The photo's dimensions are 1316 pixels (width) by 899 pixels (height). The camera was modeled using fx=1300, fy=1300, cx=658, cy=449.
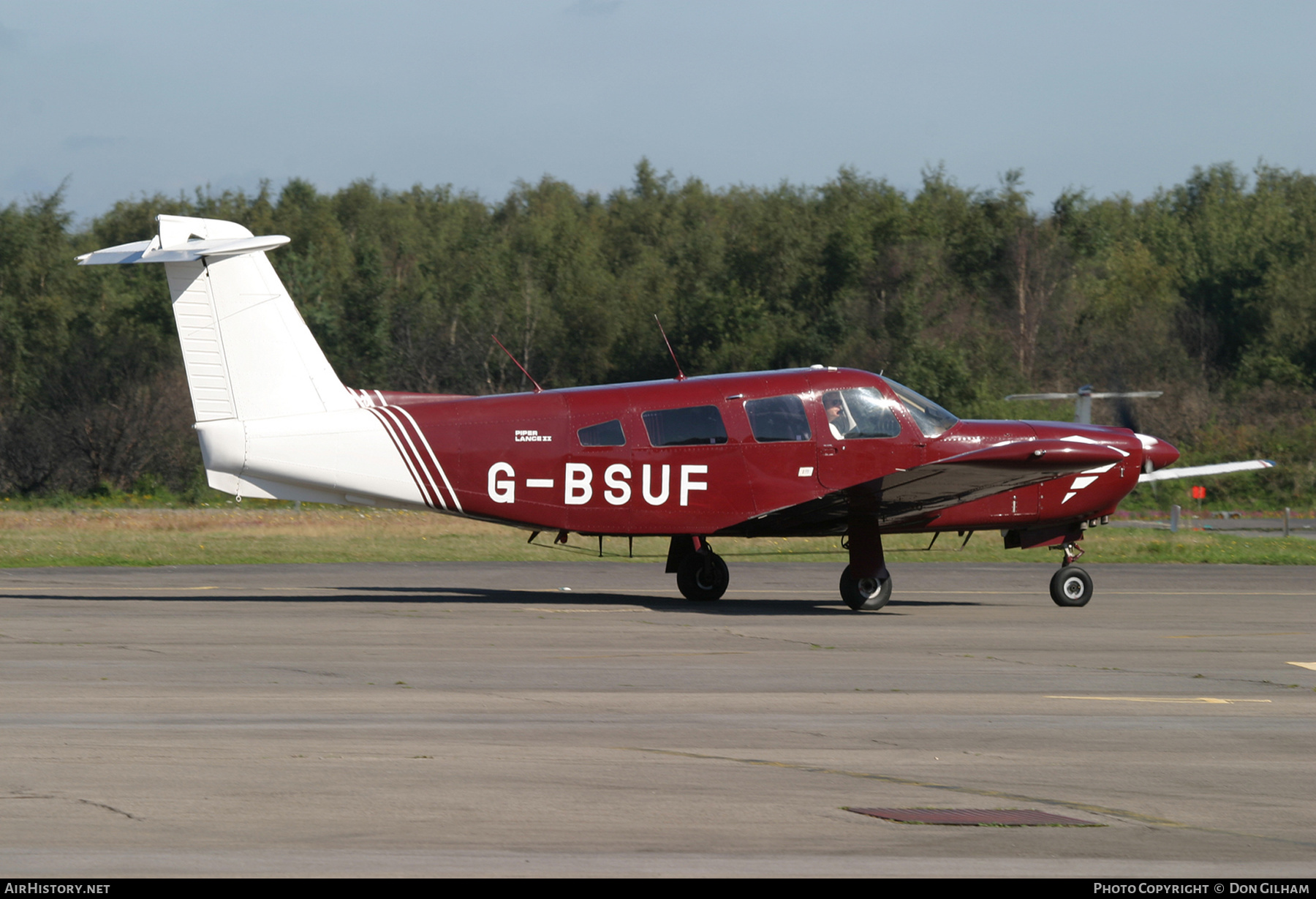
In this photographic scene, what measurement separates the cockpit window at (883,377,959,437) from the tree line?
2442cm

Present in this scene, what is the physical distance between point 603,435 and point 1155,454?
7.11 meters

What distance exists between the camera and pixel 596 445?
15039mm

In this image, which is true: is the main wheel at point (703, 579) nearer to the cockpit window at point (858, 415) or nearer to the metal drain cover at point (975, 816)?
the cockpit window at point (858, 415)

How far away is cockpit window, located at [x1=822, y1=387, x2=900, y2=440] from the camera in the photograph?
15320mm

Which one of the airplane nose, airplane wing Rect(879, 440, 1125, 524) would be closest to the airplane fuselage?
airplane wing Rect(879, 440, 1125, 524)

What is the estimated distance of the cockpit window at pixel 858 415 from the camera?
50.3 ft

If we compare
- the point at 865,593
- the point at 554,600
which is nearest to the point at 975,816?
the point at 865,593

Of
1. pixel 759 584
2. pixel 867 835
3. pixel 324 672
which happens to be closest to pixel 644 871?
pixel 867 835

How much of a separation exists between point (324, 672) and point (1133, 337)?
50440mm

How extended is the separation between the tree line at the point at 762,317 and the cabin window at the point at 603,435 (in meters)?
26.4

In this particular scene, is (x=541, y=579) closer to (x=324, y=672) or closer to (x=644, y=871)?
(x=324, y=672)

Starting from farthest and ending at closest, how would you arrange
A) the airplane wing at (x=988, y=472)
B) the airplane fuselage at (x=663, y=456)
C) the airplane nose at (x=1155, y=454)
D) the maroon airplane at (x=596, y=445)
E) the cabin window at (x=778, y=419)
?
1. the airplane nose at (x=1155, y=454)
2. the cabin window at (x=778, y=419)
3. the airplane fuselage at (x=663, y=456)
4. the maroon airplane at (x=596, y=445)
5. the airplane wing at (x=988, y=472)

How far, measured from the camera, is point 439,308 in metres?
61.1

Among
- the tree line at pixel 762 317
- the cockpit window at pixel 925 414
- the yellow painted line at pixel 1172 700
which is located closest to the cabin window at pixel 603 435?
the cockpit window at pixel 925 414
